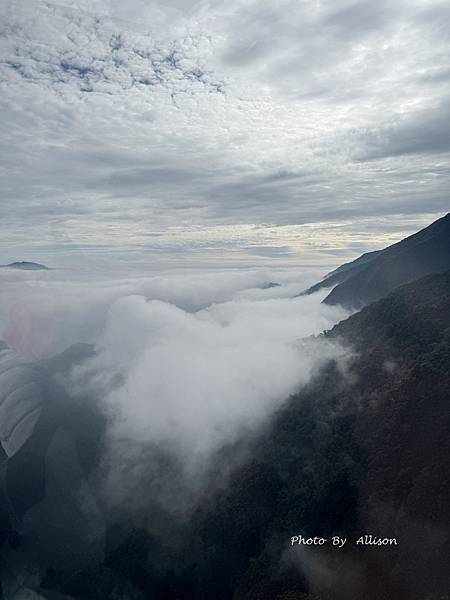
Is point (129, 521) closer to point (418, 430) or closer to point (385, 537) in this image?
point (385, 537)

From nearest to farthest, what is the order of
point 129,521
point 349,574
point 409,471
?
point 349,574, point 409,471, point 129,521

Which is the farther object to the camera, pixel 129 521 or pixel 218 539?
pixel 129 521

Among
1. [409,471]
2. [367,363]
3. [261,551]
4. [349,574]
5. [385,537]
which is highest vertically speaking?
[367,363]

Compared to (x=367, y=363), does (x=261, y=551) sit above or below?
below

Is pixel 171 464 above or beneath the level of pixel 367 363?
beneath

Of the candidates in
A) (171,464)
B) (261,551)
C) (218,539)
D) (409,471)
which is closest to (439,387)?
(409,471)

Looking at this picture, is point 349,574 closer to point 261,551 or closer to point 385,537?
point 385,537

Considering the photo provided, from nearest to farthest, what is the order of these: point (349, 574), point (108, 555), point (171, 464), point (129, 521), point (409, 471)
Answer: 1. point (349, 574)
2. point (409, 471)
3. point (108, 555)
4. point (129, 521)
5. point (171, 464)

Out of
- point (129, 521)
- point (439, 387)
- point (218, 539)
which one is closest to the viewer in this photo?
point (439, 387)

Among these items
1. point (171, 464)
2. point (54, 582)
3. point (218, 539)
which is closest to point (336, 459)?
point (218, 539)
